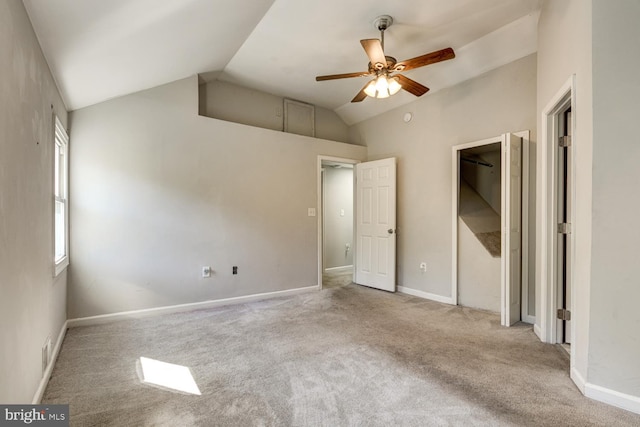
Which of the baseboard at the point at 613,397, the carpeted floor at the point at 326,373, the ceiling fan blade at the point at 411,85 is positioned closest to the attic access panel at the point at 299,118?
the ceiling fan blade at the point at 411,85

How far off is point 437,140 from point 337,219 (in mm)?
2829

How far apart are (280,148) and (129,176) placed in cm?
189

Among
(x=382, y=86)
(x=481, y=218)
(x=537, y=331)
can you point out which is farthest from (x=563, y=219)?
(x=382, y=86)

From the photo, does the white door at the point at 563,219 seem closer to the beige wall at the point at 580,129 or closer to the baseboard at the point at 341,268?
the beige wall at the point at 580,129

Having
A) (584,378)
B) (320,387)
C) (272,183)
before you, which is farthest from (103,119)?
(584,378)

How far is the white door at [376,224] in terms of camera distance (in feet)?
14.6

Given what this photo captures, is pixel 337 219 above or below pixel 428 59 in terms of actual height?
below

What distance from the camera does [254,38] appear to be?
3090 mm

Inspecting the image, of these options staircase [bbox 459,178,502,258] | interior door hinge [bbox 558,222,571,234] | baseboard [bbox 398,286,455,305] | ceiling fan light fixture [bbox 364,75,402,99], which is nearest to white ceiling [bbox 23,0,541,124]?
ceiling fan light fixture [bbox 364,75,402,99]

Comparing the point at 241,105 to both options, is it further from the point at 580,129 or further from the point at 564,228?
the point at 564,228

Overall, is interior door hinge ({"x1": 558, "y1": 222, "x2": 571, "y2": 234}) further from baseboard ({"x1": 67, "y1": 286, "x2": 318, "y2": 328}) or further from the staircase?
baseboard ({"x1": 67, "y1": 286, "x2": 318, "y2": 328})

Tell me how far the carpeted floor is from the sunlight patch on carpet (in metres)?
0.05

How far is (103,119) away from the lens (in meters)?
3.22

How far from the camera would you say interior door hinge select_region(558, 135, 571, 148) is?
8.29ft
